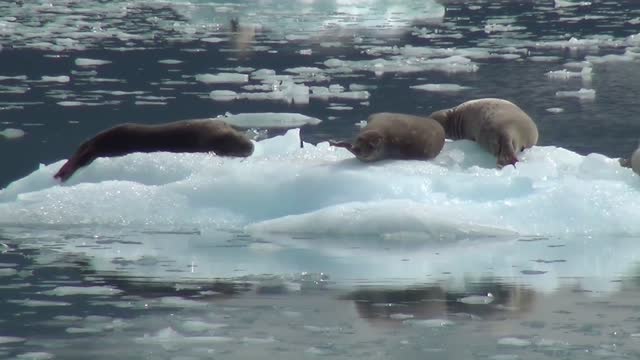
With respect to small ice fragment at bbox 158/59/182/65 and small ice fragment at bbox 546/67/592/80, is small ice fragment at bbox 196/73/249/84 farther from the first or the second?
small ice fragment at bbox 546/67/592/80

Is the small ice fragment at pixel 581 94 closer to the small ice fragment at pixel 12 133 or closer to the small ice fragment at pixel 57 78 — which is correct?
the small ice fragment at pixel 57 78

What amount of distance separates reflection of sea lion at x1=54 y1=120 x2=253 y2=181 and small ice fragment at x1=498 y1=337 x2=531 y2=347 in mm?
3381

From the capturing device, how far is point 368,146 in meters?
7.66

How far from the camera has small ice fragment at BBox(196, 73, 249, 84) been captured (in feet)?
48.0

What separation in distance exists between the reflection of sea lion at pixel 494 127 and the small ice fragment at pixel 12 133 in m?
3.40

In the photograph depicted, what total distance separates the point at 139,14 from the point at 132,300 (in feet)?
60.8

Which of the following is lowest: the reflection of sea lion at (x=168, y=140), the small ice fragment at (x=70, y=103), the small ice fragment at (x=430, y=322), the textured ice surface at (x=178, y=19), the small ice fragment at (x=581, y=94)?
the small ice fragment at (x=430, y=322)

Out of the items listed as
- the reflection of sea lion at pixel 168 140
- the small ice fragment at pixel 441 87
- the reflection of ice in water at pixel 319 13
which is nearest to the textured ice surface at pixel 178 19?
the reflection of ice in water at pixel 319 13

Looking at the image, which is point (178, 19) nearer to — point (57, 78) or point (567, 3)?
point (567, 3)

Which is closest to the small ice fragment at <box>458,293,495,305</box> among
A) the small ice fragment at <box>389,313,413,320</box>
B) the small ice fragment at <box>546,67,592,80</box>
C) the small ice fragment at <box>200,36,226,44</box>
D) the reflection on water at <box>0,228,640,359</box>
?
the reflection on water at <box>0,228,640,359</box>

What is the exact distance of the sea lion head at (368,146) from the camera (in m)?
7.62

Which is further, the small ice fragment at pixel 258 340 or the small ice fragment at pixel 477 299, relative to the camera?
the small ice fragment at pixel 477 299

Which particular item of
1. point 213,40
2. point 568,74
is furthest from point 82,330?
point 213,40

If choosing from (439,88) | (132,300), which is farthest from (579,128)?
(132,300)
